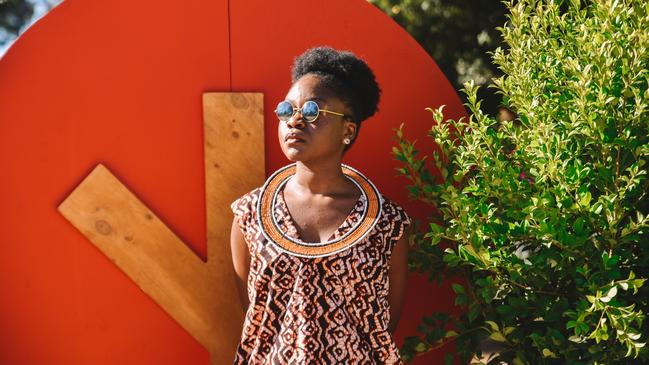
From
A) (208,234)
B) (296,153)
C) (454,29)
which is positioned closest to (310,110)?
(296,153)

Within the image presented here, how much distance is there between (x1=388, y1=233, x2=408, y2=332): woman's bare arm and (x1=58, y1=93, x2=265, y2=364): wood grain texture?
66 cm

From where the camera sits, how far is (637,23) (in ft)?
8.13

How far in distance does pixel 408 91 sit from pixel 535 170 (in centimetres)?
89

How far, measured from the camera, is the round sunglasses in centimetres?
258

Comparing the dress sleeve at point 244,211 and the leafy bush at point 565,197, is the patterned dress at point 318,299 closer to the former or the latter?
the dress sleeve at point 244,211

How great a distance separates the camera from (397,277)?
113 inches

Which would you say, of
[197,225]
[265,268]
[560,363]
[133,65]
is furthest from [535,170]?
[133,65]

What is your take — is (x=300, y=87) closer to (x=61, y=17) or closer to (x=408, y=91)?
(x=408, y=91)

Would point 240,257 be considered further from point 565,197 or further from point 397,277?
point 565,197

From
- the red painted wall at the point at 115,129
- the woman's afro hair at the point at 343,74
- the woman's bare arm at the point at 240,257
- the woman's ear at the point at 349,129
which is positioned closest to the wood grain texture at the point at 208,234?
the red painted wall at the point at 115,129

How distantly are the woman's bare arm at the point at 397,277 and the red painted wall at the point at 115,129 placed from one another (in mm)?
673

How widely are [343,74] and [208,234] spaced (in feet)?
2.96

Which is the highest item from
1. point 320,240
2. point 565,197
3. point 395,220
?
point 320,240

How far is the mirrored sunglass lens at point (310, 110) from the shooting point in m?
2.58
